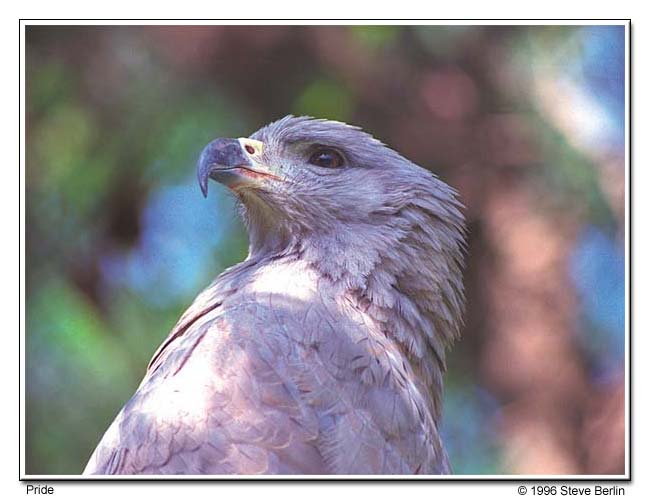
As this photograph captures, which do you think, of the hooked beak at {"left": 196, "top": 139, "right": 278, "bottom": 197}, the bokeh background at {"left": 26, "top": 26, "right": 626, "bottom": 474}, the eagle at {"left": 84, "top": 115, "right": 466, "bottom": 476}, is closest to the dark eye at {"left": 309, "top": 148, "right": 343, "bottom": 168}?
the eagle at {"left": 84, "top": 115, "right": 466, "bottom": 476}

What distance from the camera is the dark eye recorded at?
359 cm

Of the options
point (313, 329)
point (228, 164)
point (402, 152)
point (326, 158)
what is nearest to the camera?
point (313, 329)

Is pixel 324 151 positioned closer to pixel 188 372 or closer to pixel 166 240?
pixel 166 240

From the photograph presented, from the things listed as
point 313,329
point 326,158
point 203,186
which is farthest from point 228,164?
point 313,329

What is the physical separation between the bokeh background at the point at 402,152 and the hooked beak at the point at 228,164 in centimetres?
43

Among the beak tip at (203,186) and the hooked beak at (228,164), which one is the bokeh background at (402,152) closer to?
the hooked beak at (228,164)

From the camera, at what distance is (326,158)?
3598 millimetres

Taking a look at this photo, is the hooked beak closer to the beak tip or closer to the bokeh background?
the beak tip

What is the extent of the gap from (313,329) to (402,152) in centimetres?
128

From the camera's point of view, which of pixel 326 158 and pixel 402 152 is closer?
pixel 326 158

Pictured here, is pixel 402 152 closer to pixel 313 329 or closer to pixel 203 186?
pixel 203 186

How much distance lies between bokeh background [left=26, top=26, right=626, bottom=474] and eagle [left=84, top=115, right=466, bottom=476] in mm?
430

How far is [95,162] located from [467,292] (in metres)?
1.52
